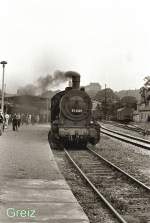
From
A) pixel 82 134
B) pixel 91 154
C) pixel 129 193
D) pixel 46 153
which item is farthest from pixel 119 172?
pixel 82 134

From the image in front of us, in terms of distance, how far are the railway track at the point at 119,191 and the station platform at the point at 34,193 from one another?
0.82m

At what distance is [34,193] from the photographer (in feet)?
30.5

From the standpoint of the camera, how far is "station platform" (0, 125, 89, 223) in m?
7.22

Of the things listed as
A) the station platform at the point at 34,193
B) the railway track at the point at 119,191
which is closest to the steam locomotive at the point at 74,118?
the railway track at the point at 119,191

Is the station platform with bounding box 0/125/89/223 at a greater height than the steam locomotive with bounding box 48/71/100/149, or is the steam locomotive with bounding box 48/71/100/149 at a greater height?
the steam locomotive with bounding box 48/71/100/149

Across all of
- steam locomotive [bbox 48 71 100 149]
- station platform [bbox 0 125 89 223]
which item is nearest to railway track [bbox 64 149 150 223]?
station platform [bbox 0 125 89 223]

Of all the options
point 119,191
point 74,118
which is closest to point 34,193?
point 119,191

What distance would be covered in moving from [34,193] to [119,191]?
7.68 ft

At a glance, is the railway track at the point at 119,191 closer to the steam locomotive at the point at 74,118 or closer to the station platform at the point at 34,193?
the station platform at the point at 34,193

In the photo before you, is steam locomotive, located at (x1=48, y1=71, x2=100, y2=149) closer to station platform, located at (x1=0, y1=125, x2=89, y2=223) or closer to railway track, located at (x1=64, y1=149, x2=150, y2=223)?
railway track, located at (x1=64, y1=149, x2=150, y2=223)

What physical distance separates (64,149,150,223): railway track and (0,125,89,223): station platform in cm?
82

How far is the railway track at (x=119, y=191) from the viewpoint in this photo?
8195 mm

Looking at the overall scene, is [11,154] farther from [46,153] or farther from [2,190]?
[2,190]

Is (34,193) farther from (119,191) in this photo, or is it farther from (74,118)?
(74,118)
